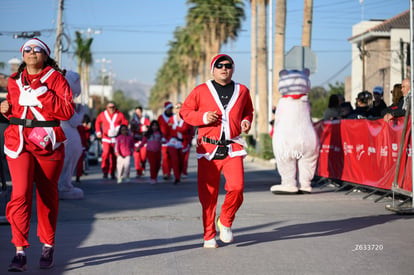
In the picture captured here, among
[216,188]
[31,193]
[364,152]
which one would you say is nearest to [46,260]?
[31,193]

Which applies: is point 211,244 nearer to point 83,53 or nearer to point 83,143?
point 83,143

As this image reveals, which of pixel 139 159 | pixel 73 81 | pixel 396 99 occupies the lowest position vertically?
pixel 139 159

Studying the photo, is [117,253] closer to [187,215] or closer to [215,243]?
[215,243]

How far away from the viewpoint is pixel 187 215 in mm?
10516

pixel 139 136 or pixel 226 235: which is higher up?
pixel 139 136

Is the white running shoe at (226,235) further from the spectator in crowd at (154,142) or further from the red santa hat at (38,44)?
the spectator in crowd at (154,142)

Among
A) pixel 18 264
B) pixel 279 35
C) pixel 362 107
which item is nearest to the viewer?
pixel 18 264

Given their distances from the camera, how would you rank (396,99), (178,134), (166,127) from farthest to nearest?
(166,127)
(178,134)
(396,99)

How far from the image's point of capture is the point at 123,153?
59.3 feet

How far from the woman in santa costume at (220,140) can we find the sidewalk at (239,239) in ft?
1.23

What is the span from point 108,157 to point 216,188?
11.6 meters

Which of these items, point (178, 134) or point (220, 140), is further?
point (178, 134)

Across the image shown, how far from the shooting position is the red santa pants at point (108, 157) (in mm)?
18719

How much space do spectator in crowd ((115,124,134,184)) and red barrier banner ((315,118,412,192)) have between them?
4560mm
